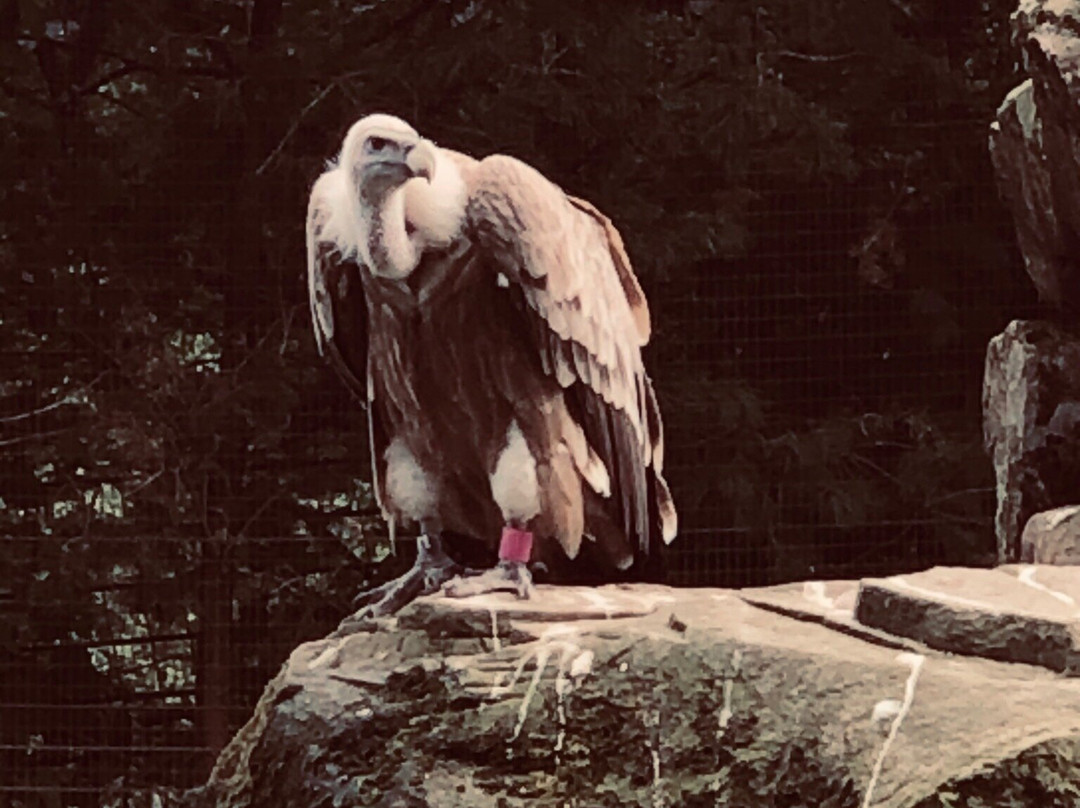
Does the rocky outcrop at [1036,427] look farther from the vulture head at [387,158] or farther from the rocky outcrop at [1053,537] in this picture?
the vulture head at [387,158]

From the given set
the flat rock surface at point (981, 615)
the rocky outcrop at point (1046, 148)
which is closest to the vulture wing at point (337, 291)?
the flat rock surface at point (981, 615)

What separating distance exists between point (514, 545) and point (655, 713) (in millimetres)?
495

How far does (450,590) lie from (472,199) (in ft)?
2.13

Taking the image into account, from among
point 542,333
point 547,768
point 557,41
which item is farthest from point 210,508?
point 547,768

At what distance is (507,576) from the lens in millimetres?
2182

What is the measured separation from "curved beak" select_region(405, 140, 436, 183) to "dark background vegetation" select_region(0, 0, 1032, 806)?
179cm

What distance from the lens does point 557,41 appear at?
3.94 metres

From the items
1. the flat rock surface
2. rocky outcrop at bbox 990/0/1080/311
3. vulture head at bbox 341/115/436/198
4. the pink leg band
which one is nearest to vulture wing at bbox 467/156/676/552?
vulture head at bbox 341/115/436/198

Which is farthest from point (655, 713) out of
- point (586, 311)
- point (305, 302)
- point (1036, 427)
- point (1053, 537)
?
point (305, 302)

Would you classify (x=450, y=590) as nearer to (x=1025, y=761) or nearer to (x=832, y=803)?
(x=832, y=803)

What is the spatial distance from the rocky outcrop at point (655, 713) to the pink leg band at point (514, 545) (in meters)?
0.12

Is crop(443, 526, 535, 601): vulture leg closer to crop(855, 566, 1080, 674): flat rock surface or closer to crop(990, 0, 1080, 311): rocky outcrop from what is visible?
crop(855, 566, 1080, 674): flat rock surface

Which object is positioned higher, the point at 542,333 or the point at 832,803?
the point at 542,333

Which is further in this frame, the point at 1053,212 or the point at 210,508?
the point at 210,508
